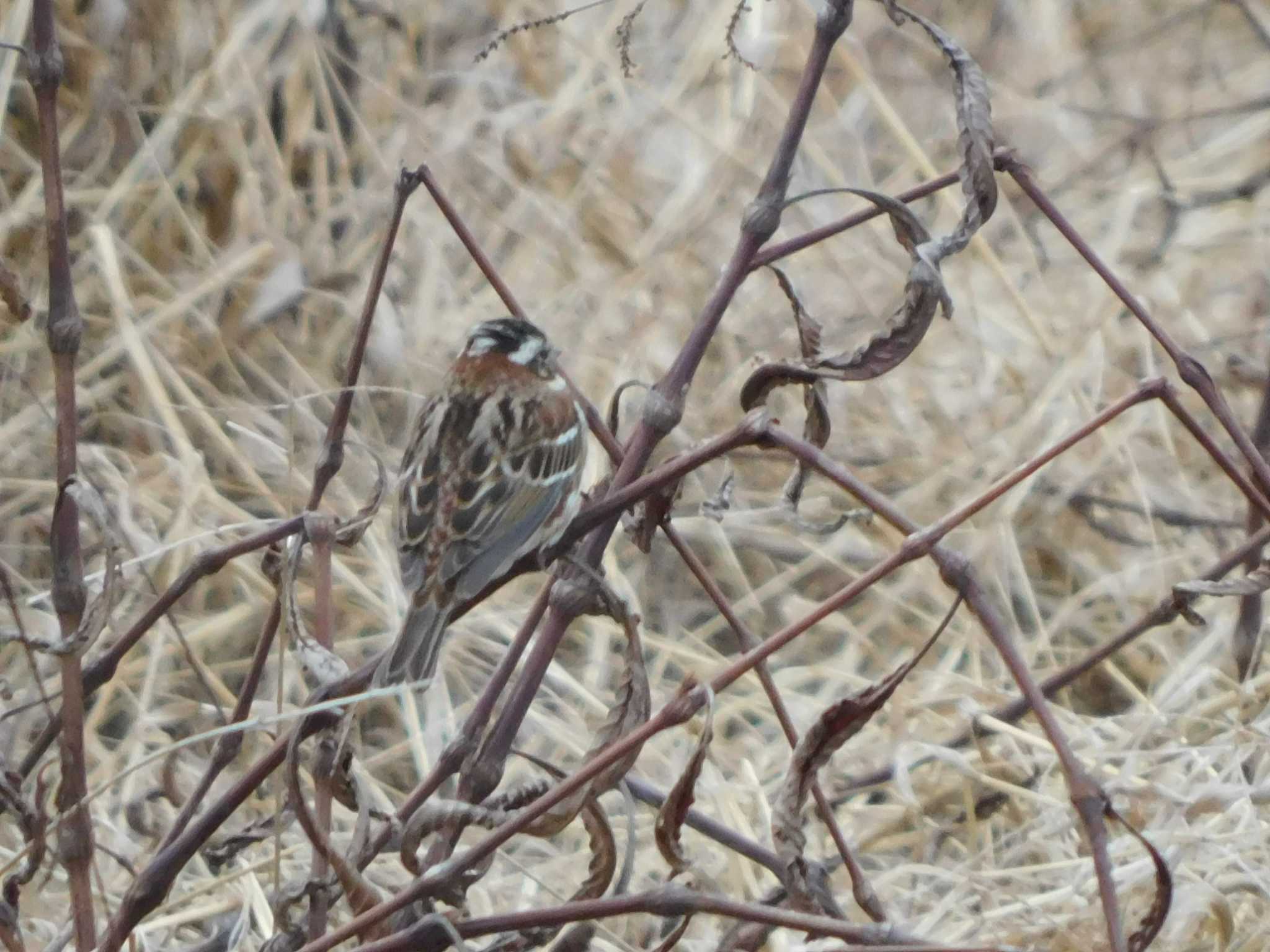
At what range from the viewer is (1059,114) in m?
3.76

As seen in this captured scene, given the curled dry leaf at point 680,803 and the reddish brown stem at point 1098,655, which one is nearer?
the curled dry leaf at point 680,803

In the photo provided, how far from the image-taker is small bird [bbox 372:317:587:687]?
1661mm

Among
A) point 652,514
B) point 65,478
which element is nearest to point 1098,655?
point 652,514

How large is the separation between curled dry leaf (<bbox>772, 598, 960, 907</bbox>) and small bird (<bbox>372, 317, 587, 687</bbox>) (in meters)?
0.67

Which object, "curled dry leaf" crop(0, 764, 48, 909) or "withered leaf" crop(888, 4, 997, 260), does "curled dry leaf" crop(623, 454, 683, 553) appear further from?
"curled dry leaf" crop(0, 764, 48, 909)

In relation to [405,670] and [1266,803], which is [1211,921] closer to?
[1266,803]

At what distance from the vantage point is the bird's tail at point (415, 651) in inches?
58.6

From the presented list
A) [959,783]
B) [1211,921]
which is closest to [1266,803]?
[1211,921]

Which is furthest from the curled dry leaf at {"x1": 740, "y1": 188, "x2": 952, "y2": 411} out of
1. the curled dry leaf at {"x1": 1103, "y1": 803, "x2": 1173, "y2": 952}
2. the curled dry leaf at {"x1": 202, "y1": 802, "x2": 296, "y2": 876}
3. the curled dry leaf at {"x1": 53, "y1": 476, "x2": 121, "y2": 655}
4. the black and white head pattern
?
the black and white head pattern

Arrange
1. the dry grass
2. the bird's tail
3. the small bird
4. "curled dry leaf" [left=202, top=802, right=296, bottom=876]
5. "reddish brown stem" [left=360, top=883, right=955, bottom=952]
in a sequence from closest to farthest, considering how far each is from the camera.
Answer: "reddish brown stem" [left=360, top=883, right=955, bottom=952] → "curled dry leaf" [left=202, top=802, right=296, bottom=876] → the bird's tail → the small bird → the dry grass

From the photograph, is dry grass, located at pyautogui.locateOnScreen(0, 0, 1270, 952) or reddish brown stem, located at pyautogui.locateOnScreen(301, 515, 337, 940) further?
dry grass, located at pyautogui.locateOnScreen(0, 0, 1270, 952)

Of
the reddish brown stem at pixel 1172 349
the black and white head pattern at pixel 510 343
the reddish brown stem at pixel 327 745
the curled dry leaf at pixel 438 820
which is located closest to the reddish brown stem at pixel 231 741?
the reddish brown stem at pixel 327 745

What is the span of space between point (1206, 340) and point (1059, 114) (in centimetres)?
86

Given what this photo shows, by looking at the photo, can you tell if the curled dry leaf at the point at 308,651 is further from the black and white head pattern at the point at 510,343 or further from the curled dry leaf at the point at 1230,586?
the black and white head pattern at the point at 510,343
